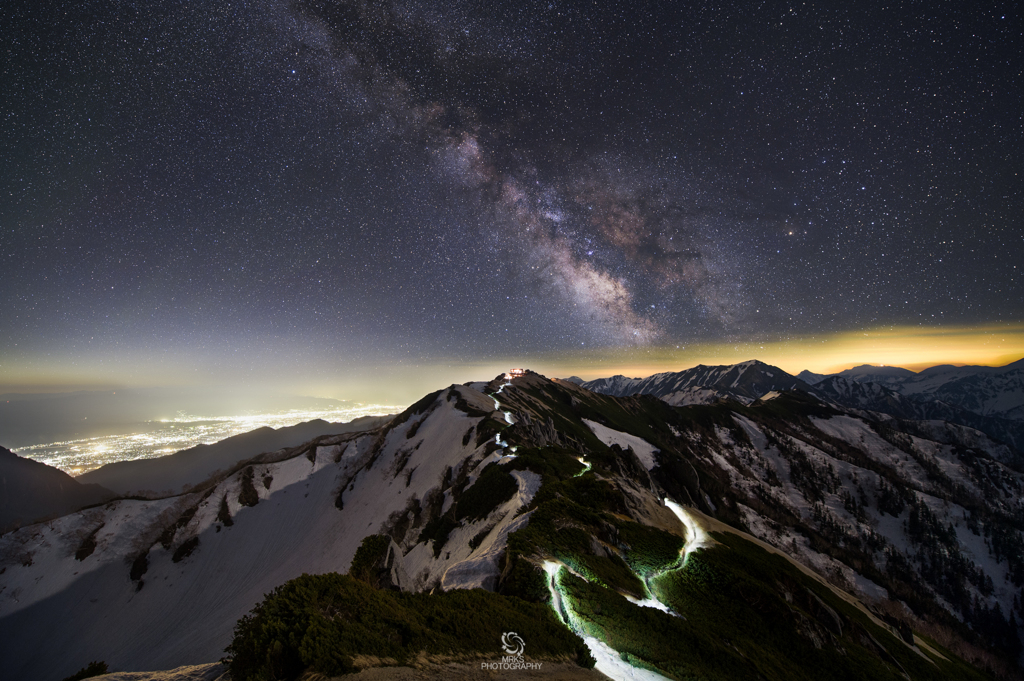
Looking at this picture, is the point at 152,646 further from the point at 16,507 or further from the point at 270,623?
the point at 16,507

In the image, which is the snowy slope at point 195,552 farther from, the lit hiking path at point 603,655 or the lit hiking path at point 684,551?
the lit hiking path at point 603,655

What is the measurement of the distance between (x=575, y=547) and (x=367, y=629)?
42.2 ft

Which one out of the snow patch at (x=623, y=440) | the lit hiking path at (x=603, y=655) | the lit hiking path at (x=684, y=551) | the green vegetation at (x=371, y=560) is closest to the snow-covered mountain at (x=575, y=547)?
the lit hiking path at (x=603, y=655)

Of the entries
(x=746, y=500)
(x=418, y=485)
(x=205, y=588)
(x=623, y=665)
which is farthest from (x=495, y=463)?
(x=746, y=500)

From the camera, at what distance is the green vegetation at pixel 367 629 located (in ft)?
30.6

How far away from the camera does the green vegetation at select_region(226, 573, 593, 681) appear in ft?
30.6

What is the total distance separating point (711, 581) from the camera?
21797 mm

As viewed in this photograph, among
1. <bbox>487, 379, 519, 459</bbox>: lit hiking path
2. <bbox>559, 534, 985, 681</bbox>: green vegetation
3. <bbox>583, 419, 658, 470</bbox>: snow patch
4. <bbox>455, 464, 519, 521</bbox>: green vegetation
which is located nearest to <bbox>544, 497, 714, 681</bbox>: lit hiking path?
<bbox>559, 534, 985, 681</bbox>: green vegetation

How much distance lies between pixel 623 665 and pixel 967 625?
18745 centimetres

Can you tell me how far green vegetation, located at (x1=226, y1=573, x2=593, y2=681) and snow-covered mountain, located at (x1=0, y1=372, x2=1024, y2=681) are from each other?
93cm

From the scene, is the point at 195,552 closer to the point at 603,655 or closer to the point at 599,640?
the point at 599,640

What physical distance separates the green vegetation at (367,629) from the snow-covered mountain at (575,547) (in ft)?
3.04

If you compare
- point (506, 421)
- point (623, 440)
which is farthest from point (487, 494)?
point (623, 440)

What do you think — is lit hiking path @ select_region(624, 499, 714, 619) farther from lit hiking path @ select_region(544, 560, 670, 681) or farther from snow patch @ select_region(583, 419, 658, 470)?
snow patch @ select_region(583, 419, 658, 470)
